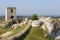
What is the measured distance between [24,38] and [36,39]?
207 cm

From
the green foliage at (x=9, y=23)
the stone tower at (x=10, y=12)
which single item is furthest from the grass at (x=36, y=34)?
the stone tower at (x=10, y=12)

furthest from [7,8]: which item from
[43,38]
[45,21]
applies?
[43,38]

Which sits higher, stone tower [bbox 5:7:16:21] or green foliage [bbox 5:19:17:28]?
stone tower [bbox 5:7:16:21]

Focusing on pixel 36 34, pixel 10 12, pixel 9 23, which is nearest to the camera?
pixel 36 34

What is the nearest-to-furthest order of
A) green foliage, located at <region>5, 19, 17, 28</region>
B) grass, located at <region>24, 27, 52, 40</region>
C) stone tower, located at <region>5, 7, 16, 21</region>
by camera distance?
grass, located at <region>24, 27, 52, 40</region> < green foliage, located at <region>5, 19, 17, 28</region> < stone tower, located at <region>5, 7, 16, 21</region>

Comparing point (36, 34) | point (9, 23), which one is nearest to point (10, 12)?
point (9, 23)

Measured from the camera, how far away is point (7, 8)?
82562 mm

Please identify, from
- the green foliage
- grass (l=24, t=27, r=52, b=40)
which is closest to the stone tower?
the green foliage

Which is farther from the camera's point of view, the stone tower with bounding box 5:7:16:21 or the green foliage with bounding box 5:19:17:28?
the stone tower with bounding box 5:7:16:21

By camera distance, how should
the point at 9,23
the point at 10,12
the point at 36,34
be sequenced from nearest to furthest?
the point at 36,34
the point at 9,23
the point at 10,12

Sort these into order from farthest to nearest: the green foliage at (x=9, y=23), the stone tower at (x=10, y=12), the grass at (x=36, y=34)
Answer: the stone tower at (x=10, y=12) → the green foliage at (x=9, y=23) → the grass at (x=36, y=34)

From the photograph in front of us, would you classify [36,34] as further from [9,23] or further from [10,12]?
[10,12]

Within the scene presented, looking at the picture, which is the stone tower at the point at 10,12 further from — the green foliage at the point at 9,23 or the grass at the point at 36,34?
the grass at the point at 36,34

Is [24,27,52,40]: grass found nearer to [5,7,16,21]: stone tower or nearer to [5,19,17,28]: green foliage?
[5,19,17,28]: green foliage
